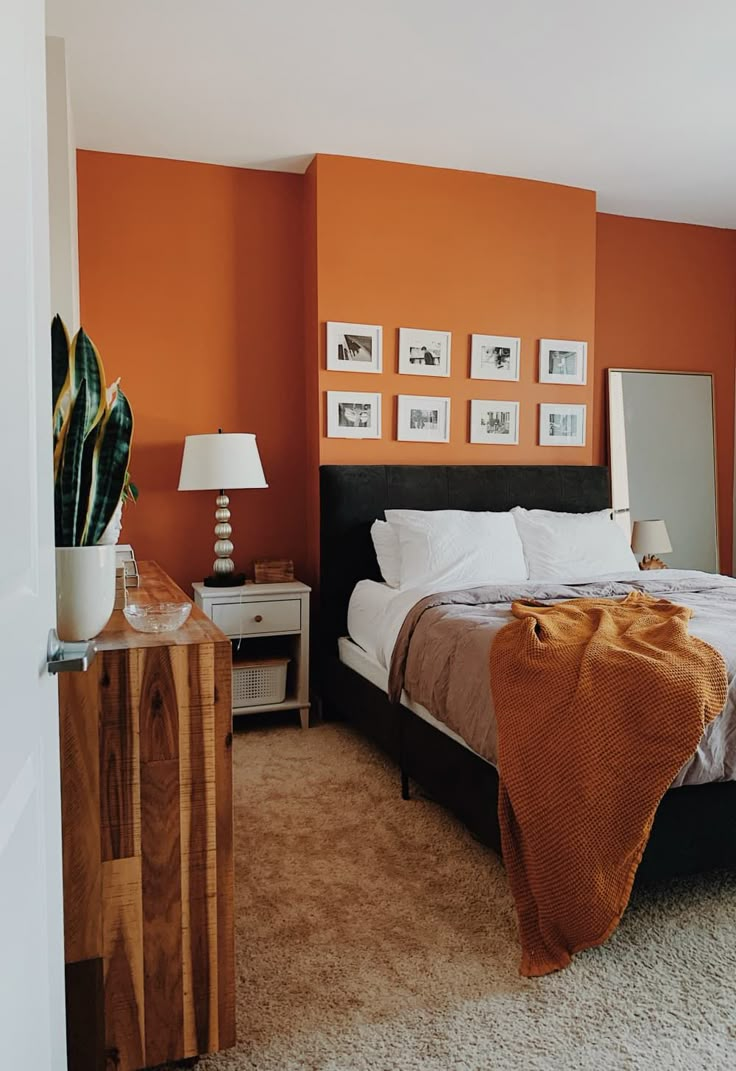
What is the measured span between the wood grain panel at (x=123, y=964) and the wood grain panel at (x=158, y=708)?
0.71 feet

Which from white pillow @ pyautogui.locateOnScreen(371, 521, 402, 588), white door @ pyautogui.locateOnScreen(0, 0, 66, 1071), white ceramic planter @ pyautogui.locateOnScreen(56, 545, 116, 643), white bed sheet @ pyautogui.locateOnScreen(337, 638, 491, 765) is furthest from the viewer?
white pillow @ pyautogui.locateOnScreen(371, 521, 402, 588)

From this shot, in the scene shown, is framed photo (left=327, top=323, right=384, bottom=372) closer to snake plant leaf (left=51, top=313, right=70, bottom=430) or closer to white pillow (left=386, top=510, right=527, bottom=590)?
white pillow (left=386, top=510, right=527, bottom=590)

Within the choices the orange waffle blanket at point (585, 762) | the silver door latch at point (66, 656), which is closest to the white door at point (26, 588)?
the silver door latch at point (66, 656)

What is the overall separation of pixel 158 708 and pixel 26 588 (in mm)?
770

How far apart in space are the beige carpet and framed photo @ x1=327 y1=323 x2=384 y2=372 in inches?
89.2

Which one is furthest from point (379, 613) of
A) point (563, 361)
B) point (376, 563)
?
point (563, 361)

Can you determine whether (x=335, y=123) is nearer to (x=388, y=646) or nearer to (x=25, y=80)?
(x=388, y=646)

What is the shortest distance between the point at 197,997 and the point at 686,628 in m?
1.69

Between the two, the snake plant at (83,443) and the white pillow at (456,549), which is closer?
the snake plant at (83,443)

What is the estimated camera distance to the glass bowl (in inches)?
73.4

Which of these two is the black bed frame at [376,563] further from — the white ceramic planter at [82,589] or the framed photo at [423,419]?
the white ceramic planter at [82,589]

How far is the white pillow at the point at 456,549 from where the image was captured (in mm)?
3727

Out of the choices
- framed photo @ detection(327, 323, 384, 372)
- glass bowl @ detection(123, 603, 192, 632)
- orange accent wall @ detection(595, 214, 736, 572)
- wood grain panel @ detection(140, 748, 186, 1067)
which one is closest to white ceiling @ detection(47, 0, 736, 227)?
orange accent wall @ detection(595, 214, 736, 572)

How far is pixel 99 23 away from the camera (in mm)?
2934
